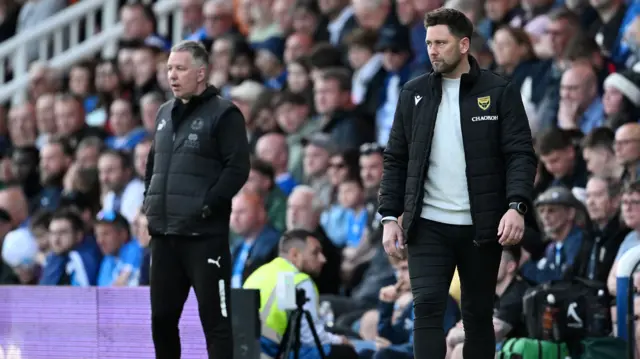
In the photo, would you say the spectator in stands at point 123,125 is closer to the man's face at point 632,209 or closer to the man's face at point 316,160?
the man's face at point 316,160

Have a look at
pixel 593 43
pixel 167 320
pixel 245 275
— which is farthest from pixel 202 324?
pixel 593 43

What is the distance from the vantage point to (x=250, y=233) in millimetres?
12461

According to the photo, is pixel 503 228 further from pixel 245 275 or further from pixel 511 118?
pixel 245 275

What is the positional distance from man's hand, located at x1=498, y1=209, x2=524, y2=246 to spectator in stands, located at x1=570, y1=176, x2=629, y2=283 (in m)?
3.28

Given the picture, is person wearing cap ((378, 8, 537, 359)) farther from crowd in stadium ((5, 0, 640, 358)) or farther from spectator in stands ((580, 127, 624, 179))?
spectator in stands ((580, 127, 624, 179))

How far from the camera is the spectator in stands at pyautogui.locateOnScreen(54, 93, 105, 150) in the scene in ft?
55.9

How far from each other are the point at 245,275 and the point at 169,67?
3.66 metres

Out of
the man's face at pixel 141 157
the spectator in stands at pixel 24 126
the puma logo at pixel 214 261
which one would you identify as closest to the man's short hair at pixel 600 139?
the puma logo at pixel 214 261

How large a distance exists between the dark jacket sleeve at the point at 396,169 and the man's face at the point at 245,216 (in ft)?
16.1

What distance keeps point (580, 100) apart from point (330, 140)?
274 centimetres

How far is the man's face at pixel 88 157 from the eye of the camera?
15938 millimetres

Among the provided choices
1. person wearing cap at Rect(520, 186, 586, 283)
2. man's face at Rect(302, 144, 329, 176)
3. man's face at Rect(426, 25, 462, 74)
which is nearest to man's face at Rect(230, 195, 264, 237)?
man's face at Rect(302, 144, 329, 176)

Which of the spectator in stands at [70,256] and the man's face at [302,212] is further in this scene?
the spectator in stands at [70,256]

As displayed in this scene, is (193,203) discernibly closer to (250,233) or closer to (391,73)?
(250,233)
